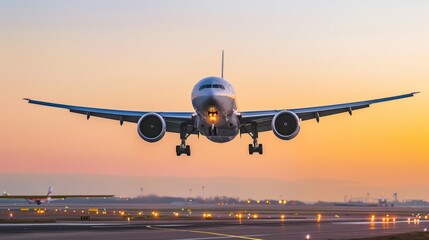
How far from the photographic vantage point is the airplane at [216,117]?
49656mm

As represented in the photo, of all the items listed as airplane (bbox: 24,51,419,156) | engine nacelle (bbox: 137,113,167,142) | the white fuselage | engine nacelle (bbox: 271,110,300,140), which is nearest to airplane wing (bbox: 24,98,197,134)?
airplane (bbox: 24,51,419,156)

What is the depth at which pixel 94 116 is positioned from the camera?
191 feet

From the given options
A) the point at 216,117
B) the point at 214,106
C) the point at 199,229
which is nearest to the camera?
the point at 199,229

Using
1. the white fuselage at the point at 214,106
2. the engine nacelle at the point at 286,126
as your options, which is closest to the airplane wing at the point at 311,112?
the engine nacelle at the point at 286,126

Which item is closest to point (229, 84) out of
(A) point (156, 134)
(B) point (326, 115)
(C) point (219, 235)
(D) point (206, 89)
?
(D) point (206, 89)

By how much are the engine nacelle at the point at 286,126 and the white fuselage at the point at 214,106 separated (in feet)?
11.3

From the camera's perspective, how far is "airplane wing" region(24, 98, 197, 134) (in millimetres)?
53809

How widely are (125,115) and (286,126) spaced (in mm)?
14369

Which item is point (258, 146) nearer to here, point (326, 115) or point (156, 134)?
point (326, 115)

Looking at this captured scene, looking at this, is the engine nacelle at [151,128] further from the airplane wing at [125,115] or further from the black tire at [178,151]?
the black tire at [178,151]

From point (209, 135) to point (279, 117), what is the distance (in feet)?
20.4

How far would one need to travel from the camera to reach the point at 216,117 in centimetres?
4981

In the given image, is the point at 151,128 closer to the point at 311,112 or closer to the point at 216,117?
the point at 216,117

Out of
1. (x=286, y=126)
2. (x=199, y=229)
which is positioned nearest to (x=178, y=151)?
(x=286, y=126)
